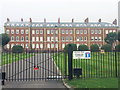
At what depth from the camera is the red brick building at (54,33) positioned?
217 feet

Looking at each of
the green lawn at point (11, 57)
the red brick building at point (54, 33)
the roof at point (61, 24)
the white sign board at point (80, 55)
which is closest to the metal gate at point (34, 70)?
the green lawn at point (11, 57)

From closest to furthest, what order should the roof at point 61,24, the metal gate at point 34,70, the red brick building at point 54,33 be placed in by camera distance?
the metal gate at point 34,70 < the red brick building at point 54,33 < the roof at point 61,24

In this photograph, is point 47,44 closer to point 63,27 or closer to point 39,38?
point 39,38

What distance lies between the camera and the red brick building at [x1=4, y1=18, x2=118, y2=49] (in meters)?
66.2

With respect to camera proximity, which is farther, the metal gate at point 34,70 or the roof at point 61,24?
the roof at point 61,24

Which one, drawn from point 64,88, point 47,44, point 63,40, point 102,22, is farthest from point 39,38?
point 64,88

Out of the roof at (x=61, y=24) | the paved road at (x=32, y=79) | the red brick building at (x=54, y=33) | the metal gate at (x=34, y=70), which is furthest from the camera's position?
the roof at (x=61, y=24)

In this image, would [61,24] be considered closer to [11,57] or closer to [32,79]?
[11,57]

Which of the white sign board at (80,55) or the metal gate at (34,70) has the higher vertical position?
the white sign board at (80,55)

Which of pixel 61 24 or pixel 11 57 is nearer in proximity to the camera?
pixel 11 57

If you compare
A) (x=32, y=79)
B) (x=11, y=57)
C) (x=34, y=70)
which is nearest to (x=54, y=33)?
(x=11, y=57)

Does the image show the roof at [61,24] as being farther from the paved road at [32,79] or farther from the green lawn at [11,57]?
the paved road at [32,79]

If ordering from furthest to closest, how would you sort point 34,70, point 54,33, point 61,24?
point 61,24, point 54,33, point 34,70

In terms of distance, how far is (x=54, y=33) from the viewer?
218 ft
